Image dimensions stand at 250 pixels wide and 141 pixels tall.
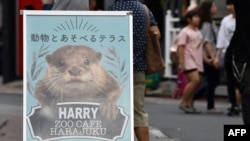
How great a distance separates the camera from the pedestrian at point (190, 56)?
503 inches

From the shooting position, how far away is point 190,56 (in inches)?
506

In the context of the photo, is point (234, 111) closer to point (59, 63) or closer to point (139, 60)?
point (139, 60)

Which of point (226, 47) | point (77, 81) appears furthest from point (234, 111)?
point (77, 81)

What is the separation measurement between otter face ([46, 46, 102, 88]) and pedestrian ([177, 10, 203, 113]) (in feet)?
20.2

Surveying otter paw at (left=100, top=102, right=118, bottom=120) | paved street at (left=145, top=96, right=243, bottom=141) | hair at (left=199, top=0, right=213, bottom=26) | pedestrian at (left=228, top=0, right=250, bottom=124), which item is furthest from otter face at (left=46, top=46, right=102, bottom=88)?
hair at (left=199, top=0, right=213, bottom=26)

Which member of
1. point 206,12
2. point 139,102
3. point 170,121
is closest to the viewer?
point 139,102

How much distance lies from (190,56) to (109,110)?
20.5 feet

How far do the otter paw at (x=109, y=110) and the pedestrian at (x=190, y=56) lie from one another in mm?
6115

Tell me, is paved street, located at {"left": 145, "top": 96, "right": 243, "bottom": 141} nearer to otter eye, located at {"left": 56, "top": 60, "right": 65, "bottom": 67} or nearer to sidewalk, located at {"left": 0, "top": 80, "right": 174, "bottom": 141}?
sidewalk, located at {"left": 0, "top": 80, "right": 174, "bottom": 141}

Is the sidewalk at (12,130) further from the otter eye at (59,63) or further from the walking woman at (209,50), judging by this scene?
the otter eye at (59,63)

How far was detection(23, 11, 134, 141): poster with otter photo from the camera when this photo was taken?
667cm

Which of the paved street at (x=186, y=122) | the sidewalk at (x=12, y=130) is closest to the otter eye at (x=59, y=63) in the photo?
the sidewalk at (x=12, y=130)

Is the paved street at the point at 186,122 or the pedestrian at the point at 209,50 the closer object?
the paved street at the point at 186,122

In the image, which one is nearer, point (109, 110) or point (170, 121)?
point (109, 110)
